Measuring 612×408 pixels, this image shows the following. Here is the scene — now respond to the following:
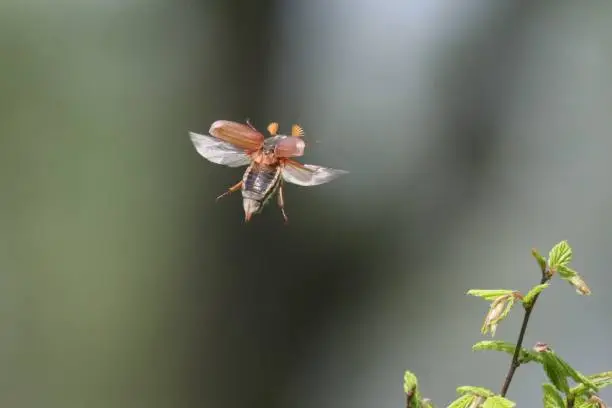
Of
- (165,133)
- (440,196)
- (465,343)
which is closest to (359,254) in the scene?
(440,196)

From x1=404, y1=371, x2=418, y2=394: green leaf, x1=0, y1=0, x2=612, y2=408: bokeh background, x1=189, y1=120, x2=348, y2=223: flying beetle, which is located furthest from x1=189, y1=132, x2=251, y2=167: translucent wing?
x1=0, y1=0, x2=612, y2=408: bokeh background

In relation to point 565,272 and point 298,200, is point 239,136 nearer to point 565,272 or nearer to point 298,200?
point 565,272

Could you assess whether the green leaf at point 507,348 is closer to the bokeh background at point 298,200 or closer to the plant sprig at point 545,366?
the plant sprig at point 545,366

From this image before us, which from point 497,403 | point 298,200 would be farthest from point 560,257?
point 298,200

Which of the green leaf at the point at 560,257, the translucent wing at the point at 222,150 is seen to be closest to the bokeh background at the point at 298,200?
the translucent wing at the point at 222,150

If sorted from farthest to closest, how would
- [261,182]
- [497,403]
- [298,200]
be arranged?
1. [298,200]
2. [261,182]
3. [497,403]

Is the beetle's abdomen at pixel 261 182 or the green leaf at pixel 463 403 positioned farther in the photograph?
the beetle's abdomen at pixel 261 182
